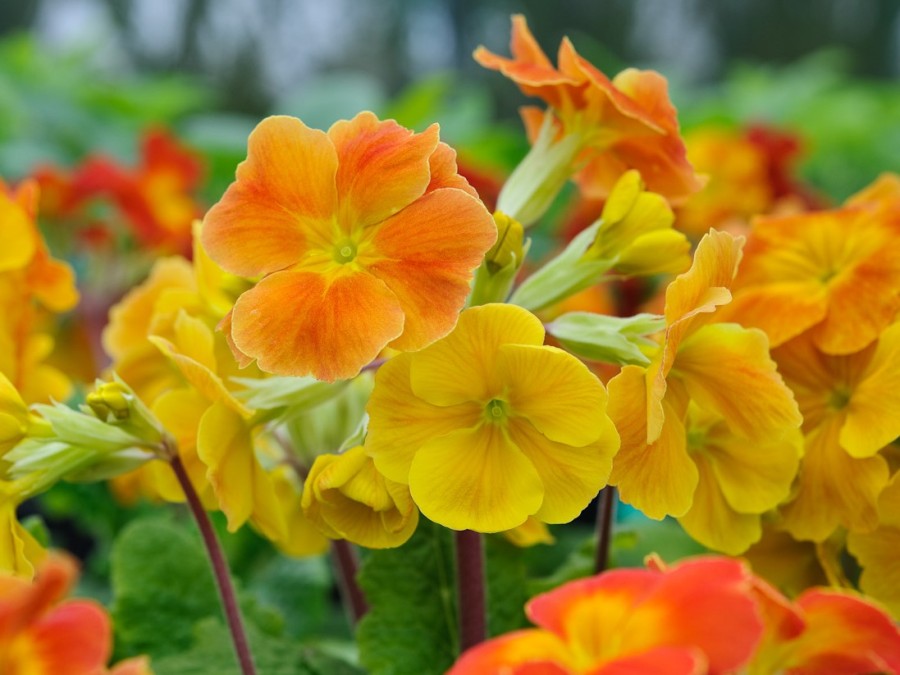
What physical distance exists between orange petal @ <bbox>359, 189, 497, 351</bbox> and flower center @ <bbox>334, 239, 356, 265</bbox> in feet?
0.08

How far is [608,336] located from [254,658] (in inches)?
13.0

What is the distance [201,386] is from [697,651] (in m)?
0.38

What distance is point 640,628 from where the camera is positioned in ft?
1.47

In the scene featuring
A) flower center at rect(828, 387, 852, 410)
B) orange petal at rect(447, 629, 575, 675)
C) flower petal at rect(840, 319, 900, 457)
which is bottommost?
flower center at rect(828, 387, 852, 410)

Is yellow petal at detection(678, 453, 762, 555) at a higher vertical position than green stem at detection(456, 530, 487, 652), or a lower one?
higher

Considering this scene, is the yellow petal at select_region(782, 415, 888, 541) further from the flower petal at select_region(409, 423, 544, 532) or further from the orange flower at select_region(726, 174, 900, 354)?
the flower petal at select_region(409, 423, 544, 532)

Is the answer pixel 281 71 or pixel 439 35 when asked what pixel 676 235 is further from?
pixel 439 35

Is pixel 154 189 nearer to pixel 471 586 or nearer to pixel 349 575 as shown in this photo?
pixel 349 575

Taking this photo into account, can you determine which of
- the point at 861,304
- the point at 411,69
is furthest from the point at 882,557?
the point at 411,69

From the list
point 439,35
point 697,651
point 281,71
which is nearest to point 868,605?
point 697,651

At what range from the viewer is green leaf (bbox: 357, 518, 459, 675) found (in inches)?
30.6

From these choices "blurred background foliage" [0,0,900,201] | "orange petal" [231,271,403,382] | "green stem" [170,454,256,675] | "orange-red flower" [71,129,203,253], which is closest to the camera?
"orange petal" [231,271,403,382]

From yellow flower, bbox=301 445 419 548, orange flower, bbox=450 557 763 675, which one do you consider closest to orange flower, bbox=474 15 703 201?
yellow flower, bbox=301 445 419 548

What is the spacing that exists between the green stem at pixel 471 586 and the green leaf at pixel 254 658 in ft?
Result: 0.43
